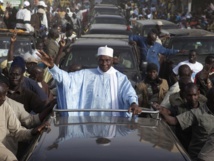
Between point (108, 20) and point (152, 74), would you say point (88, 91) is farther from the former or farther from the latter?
point (108, 20)

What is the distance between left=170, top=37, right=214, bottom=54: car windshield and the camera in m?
15.5

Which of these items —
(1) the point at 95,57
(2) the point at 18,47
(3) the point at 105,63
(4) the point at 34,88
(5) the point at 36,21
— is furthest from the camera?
(5) the point at 36,21

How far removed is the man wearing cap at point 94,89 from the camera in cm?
681

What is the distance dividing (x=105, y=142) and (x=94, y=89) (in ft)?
7.91

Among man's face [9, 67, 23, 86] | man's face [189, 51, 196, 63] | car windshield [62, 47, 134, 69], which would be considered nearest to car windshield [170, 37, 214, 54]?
man's face [189, 51, 196, 63]

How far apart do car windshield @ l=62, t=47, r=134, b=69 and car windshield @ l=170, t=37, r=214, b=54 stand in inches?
141

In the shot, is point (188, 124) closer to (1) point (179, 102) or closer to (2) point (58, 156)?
(1) point (179, 102)

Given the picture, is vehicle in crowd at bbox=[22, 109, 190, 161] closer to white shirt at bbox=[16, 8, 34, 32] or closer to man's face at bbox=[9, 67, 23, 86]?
man's face at bbox=[9, 67, 23, 86]

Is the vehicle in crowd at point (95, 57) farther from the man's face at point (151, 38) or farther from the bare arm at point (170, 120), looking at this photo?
the bare arm at point (170, 120)

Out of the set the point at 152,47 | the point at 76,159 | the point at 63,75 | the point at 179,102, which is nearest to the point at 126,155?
the point at 76,159

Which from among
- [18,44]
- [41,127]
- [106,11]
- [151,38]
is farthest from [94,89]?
[106,11]

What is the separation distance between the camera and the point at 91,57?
1184cm

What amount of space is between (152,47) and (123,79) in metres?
7.03

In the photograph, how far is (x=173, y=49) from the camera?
15.2 m
